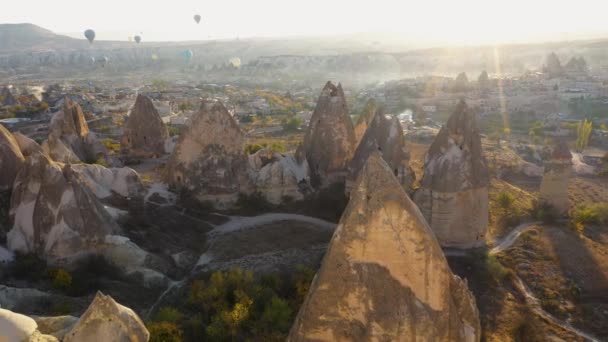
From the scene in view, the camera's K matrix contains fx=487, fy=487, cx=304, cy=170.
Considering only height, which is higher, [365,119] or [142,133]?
[365,119]

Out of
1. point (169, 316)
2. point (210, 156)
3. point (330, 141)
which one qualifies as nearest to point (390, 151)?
point (330, 141)

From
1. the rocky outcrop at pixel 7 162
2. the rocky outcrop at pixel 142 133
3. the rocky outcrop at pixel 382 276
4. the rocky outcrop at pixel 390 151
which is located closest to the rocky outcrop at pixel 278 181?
the rocky outcrop at pixel 390 151

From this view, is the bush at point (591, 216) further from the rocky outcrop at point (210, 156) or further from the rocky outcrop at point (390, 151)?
the rocky outcrop at point (210, 156)

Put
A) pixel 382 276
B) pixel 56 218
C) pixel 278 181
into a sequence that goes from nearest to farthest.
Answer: pixel 382 276 < pixel 56 218 < pixel 278 181

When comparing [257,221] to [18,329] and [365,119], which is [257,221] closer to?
[365,119]

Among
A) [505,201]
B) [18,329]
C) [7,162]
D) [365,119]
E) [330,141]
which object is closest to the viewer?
[18,329]

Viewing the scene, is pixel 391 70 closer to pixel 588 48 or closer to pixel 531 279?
pixel 588 48

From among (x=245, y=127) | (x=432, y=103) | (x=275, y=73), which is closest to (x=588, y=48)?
(x=275, y=73)
